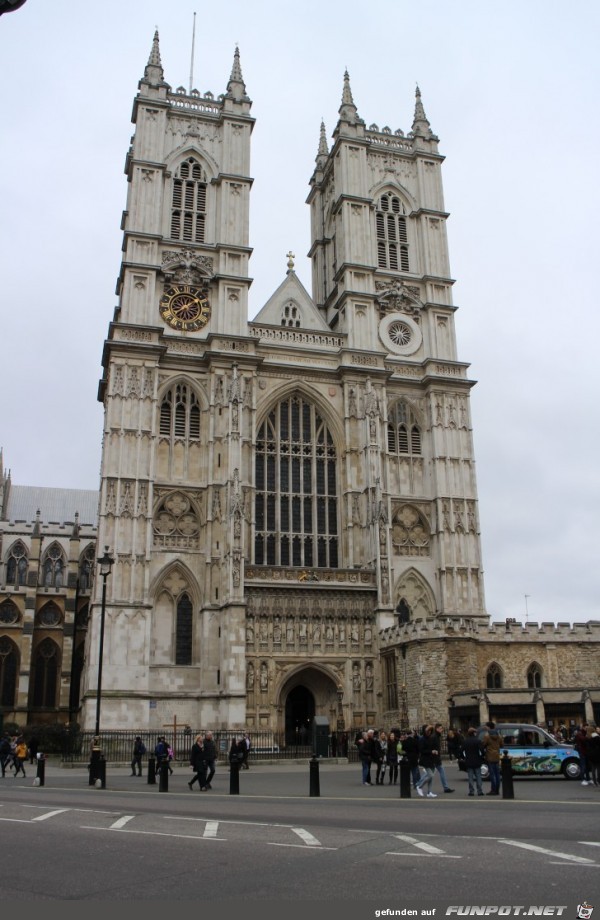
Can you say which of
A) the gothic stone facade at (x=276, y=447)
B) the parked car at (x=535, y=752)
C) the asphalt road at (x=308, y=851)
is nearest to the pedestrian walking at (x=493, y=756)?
the asphalt road at (x=308, y=851)

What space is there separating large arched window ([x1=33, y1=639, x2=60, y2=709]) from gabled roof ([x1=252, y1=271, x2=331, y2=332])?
26.2m

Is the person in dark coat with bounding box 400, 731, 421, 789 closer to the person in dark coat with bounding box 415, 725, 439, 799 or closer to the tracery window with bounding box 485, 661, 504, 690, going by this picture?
the person in dark coat with bounding box 415, 725, 439, 799

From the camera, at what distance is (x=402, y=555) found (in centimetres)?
4269

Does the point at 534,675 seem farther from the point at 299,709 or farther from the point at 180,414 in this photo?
the point at 180,414

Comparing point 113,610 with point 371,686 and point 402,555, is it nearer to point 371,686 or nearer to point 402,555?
point 371,686

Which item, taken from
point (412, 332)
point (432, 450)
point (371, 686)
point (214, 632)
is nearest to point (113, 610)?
point (214, 632)

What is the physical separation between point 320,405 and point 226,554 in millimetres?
10229

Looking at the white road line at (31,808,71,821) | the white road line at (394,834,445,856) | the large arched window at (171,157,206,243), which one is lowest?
the white road line at (394,834,445,856)

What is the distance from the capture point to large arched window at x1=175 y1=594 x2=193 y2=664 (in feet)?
127

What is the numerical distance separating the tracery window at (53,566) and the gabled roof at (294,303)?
24.3m

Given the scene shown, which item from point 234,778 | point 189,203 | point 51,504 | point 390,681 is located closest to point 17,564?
point 51,504

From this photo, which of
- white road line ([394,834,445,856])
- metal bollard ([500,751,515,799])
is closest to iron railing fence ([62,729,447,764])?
metal bollard ([500,751,515,799])

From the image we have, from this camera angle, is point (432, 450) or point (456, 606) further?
point (432, 450)

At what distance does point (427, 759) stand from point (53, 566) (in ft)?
155
